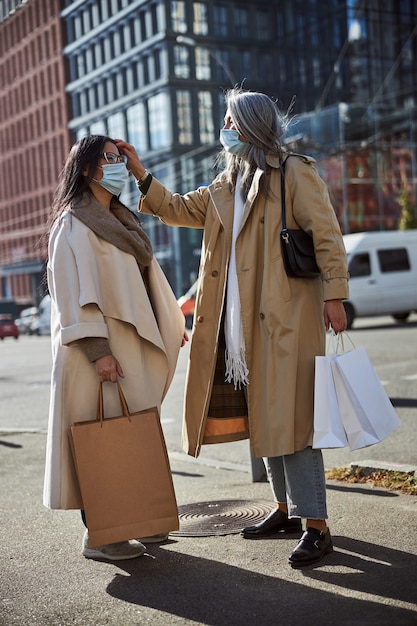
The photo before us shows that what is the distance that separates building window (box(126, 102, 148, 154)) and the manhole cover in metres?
39.2

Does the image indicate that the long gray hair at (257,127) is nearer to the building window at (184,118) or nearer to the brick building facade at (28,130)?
the brick building facade at (28,130)

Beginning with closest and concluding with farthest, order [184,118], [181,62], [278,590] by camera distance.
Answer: [278,590], [181,62], [184,118]

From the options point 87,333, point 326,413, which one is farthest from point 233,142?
point 326,413

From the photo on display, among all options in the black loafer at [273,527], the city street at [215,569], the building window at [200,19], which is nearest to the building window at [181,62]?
the building window at [200,19]

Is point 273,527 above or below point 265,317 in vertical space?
below

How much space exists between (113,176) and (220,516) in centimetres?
182

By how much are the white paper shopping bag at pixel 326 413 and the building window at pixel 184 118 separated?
1481 inches

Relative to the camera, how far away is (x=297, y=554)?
3840mm

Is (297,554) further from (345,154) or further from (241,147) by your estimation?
(345,154)

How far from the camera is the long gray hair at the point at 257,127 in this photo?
418 cm

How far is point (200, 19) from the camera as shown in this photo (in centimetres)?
3897

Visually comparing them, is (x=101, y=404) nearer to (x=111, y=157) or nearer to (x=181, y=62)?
(x=111, y=157)

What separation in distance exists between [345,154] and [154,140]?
1049 centimetres

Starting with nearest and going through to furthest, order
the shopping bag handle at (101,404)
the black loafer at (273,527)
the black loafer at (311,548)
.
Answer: the black loafer at (311,548)
the shopping bag handle at (101,404)
the black loafer at (273,527)
